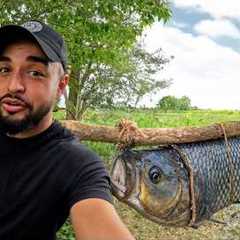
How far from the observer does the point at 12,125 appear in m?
2.20

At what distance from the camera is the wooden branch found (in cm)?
569

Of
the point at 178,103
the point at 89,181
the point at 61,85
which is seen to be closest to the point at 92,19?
the point at 61,85

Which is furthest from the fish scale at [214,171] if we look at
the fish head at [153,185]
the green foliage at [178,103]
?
the green foliage at [178,103]

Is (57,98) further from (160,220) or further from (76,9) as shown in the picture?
(76,9)

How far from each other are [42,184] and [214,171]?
164 inches

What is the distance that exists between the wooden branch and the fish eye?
0.81ft

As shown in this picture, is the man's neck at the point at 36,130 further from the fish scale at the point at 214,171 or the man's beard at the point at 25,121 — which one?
the fish scale at the point at 214,171

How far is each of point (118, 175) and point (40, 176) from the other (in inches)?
140

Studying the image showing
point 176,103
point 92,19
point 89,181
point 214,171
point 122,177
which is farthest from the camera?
point 176,103

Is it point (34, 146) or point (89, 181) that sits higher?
point (34, 146)

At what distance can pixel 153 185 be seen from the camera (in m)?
5.64

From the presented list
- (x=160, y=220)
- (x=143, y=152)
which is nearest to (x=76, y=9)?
(x=143, y=152)

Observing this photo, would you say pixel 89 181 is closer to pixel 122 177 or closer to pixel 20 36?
pixel 20 36

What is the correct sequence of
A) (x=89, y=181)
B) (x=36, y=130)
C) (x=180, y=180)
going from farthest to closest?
1. (x=180, y=180)
2. (x=36, y=130)
3. (x=89, y=181)
